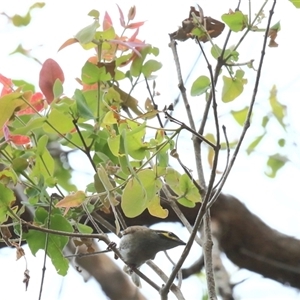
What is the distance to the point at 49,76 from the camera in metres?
0.61

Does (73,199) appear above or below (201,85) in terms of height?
below

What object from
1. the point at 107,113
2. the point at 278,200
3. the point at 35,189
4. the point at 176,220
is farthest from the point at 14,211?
the point at 278,200

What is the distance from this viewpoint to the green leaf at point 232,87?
2.07 ft

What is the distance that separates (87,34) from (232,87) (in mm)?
184

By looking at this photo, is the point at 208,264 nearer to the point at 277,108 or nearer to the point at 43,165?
the point at 43,165

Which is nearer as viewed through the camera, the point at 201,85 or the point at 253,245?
the point at 201,85

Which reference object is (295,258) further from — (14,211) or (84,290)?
(14,211)

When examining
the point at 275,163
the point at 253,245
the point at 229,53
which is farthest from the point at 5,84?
the point at 253,245

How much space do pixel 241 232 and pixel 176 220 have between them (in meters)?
0.21

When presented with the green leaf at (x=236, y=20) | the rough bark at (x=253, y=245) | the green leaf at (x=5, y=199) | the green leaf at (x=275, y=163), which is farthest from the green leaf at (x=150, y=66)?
the rough bark at (x=253, y=245)

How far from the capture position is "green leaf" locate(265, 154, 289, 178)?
0.96 metres

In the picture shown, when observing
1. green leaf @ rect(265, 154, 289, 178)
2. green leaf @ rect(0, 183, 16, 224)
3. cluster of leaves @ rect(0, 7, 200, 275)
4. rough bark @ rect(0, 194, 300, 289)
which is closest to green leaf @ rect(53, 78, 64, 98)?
cluster of leaves @ rect(0, 7, 200, 275)

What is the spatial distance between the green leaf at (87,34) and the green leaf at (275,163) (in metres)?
0.49

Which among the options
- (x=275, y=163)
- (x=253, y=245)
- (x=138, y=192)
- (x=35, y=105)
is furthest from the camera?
(x=253, y=245)
